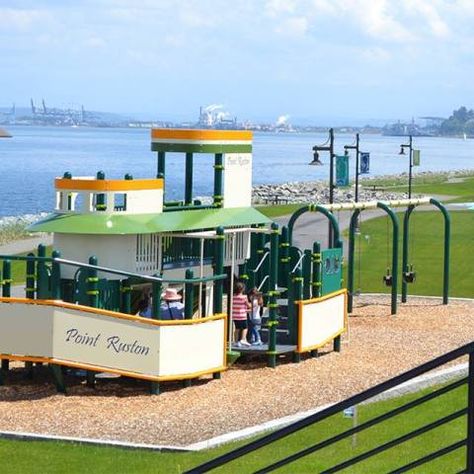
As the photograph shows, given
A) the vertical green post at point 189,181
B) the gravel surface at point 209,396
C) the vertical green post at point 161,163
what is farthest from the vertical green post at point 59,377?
the vertical green post at point 189,181

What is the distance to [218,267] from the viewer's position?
57.7 ft

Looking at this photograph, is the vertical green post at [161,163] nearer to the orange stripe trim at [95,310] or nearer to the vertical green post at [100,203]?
the vertical green post at [100,203]

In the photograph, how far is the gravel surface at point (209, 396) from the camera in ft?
47.6

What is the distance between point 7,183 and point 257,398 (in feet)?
371

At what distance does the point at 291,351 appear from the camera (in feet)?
61.7

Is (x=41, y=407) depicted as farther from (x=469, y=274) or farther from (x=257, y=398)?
(x=469, y=274)

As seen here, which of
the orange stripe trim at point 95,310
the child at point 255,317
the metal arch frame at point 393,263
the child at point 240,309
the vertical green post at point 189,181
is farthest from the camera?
the metal arch frame at point 393,263

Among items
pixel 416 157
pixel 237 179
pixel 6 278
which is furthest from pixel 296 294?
pixel 416 157

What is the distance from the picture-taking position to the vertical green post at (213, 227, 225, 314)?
1748cm

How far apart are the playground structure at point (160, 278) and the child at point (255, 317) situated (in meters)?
0.18

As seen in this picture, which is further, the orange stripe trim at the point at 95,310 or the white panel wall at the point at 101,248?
the white panel wall at the point at 101,248

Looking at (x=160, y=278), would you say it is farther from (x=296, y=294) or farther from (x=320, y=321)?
(x=320, y=321)

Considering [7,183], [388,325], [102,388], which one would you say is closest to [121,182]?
[102,388]

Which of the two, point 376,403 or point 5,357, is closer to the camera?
point 376,403
